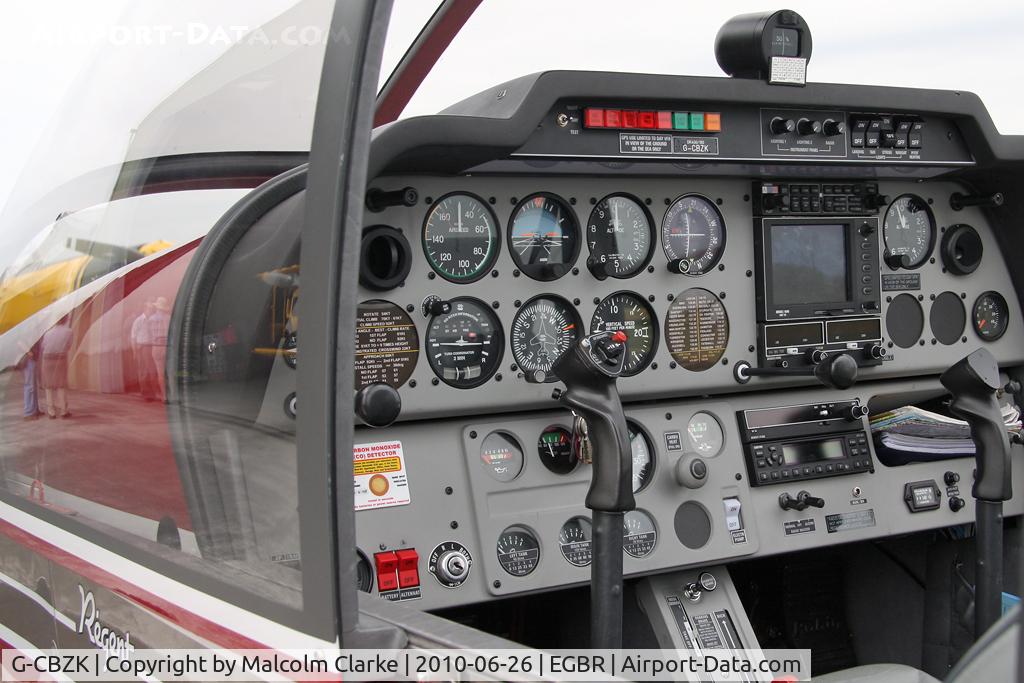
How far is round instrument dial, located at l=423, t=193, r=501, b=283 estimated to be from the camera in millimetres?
2600

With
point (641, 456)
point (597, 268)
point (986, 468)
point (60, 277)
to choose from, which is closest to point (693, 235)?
point (597, 268)

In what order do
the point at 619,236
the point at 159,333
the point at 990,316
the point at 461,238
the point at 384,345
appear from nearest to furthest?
the point at 159,333 → the point at 384,345 → the point at 461,238 → the point at 619,236 → the point at 990,316

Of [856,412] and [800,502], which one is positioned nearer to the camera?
[800,502]

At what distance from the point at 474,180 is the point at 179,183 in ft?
4.01

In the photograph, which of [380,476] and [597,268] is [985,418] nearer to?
A: [597,268]

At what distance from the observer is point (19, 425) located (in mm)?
1721

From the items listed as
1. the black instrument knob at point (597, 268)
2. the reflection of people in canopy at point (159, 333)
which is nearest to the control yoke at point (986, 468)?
the black instrument knob at point (597, 268)

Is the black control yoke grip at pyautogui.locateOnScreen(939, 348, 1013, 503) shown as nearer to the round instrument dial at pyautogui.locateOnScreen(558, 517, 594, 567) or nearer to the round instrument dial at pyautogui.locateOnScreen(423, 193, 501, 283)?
the round instrument dial at pyautogui.locateOnScreen(558, 517, 594, 567)

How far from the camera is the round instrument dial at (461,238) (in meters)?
2.60

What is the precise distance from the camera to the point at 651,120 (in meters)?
2.62

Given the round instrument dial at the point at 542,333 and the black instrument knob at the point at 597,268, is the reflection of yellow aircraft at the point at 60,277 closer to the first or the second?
the round instrument dial at the point at 542,333

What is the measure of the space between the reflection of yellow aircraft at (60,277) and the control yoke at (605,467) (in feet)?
3.33

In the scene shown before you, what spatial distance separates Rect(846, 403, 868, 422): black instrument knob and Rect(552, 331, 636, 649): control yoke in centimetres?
115

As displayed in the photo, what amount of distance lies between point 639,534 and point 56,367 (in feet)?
5.28
